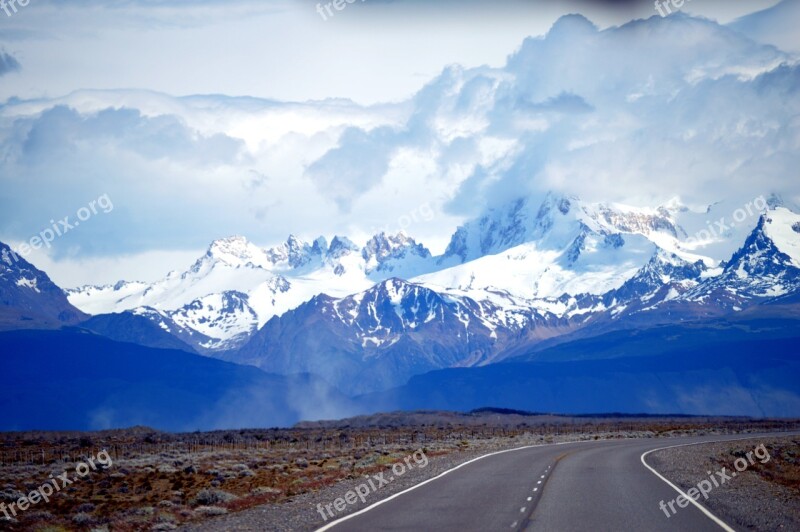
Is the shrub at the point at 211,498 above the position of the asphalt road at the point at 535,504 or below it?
above

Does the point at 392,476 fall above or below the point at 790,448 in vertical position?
above

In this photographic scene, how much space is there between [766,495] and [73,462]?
47109 mm

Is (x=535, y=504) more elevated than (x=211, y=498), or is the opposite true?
(x=211, y=498)

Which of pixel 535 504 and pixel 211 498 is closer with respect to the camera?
pixel 535 504

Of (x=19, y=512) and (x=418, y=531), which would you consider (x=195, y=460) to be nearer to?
(x=19, y=512)

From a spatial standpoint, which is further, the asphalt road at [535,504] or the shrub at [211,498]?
the shrub at [211,498]

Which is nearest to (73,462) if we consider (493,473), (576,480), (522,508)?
(493,473)

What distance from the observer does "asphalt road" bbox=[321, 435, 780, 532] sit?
1118 inches

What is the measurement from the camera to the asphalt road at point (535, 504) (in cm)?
2839

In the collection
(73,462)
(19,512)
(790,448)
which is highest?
(73,462)

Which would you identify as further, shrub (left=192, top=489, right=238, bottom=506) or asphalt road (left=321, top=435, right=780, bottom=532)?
shrub (left=192, top=489, right=238, bottom=506)

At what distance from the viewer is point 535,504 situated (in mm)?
32656

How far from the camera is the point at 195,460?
2596 inches

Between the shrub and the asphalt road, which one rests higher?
the shrub
